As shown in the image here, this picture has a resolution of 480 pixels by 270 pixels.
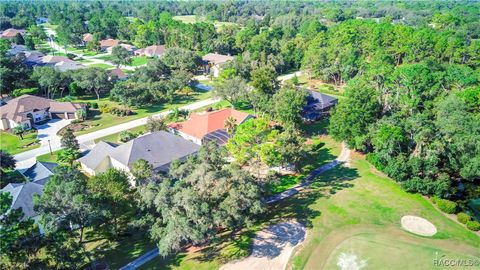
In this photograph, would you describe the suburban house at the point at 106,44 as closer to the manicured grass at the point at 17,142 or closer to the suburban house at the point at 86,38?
the suburban house at the point at 86,38

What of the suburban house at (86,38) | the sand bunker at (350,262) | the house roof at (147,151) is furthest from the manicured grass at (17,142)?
the suburban house at (86,38)

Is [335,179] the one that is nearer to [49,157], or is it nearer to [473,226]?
→ [473,226]

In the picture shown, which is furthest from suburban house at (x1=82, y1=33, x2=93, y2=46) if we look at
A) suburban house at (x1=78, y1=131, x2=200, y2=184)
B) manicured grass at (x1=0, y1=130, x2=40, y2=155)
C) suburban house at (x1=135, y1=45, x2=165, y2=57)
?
suburban house at (x1=78, y1=131, x2=200, y2=184)

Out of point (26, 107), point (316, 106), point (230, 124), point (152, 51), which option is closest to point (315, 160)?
point (230, 124)

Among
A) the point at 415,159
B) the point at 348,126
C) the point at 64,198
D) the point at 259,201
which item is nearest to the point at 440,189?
the point at 415,159

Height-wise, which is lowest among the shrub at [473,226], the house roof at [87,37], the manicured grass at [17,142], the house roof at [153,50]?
the manicured grass at [17,142]

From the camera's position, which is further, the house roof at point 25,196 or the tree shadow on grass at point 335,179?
the tree shadow on grass at point 335,179

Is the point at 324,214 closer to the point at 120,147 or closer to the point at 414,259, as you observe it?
the point at 414,259

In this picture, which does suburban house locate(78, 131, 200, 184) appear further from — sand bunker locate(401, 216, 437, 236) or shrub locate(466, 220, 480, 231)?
shrub locate(466, 220, 480, 231)
